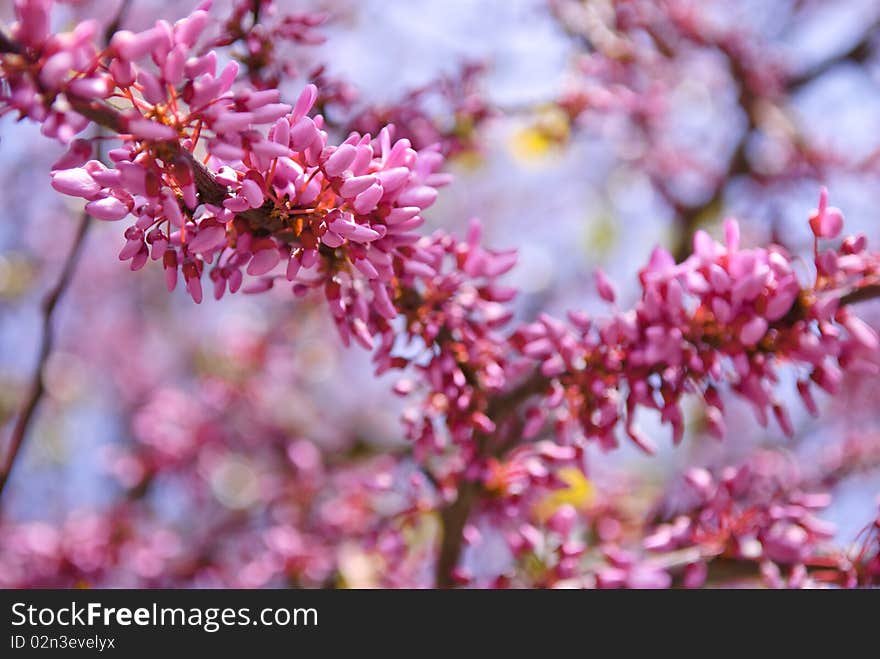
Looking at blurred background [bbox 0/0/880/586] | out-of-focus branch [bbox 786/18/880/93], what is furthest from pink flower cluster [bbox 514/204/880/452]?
out-of-focus branch [bbox 786/18/880/93]

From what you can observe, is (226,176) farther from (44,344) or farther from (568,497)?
(568,497)

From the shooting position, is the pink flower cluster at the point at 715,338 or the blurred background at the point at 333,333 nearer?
the pink flower cluster at the point at 715,338

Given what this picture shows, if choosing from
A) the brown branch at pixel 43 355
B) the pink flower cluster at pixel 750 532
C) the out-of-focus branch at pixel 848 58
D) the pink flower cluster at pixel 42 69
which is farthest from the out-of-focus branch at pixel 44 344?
the out-of-focus branch at pixel 848 58

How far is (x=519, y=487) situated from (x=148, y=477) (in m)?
2.41

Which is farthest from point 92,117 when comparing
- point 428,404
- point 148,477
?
point 148,477

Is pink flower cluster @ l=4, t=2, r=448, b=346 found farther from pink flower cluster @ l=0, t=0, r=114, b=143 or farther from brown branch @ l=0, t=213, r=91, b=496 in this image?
brown branch @ l=0, t=213, r=91, b=496

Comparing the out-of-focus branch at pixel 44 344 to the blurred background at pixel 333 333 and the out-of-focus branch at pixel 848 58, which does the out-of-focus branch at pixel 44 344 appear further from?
the out-of-focus branch at pixel 848 58

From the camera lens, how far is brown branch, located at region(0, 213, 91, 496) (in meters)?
2.02

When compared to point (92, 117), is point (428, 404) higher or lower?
lower

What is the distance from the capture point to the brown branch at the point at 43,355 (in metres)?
2.02

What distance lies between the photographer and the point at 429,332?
1672mm

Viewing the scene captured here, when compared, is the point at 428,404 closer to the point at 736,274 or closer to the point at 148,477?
the point at 736,274

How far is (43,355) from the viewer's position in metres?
2.07
